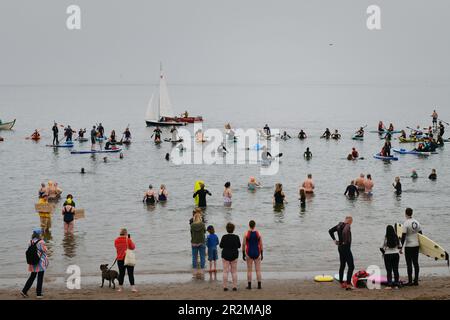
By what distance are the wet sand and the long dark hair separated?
3.47 ft

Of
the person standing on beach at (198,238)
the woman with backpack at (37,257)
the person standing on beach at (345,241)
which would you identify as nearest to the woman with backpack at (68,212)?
the person standing on beach at (198,238)

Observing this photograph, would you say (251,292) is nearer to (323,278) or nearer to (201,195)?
(323,278)

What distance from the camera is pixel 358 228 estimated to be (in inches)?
1062

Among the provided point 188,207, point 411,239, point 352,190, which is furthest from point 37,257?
point 352,190

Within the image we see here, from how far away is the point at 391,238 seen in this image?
1616 centimetres

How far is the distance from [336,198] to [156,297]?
20605 millimetres

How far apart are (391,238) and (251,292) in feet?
11.4

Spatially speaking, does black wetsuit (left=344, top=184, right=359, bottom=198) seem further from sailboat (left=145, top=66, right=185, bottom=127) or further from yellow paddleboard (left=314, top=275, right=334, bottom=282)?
sailboat (left=145, top=66, right=185, bottom=127)

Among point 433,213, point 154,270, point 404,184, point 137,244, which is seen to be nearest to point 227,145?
point 404,184

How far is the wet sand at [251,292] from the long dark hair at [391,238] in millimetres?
1058

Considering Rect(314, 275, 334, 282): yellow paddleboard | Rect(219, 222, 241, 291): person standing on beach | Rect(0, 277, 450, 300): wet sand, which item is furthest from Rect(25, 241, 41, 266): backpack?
Rect(314, 275, 334, 282): yellow paddleboard

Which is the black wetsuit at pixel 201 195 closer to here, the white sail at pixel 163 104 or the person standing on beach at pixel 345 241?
the person standing on beach at pixel 345 241

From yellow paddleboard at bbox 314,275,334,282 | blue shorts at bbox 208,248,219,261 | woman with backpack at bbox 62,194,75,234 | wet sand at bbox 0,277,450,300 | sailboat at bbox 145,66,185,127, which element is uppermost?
sailboat at bbox 145,66,185,127

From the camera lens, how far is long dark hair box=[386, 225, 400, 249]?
16125mm
